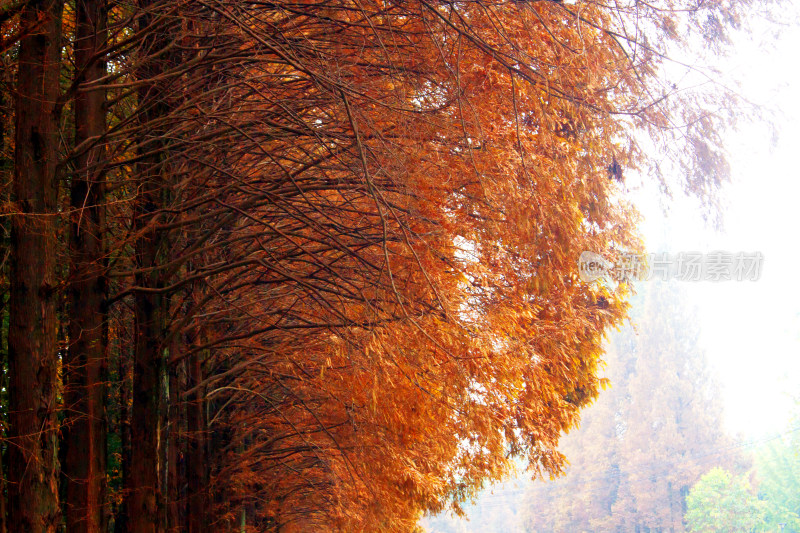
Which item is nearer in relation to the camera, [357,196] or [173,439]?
[357,196]

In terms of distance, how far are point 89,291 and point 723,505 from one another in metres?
40.4

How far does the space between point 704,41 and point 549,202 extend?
5.18ft

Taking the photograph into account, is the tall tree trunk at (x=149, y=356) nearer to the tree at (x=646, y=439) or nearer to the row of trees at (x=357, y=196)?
the row of trees at (x=357, y=196)

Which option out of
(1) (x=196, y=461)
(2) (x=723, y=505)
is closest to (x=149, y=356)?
(1) (x=196, y=461)

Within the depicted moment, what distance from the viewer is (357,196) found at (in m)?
6.34

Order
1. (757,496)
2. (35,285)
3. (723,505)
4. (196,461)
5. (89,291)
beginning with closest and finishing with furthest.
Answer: (35,285) < (89,291) < (196,461) < (723,505) < (757,496)

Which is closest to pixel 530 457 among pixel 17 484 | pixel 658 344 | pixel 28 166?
pixel 17 484

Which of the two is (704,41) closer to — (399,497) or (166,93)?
(166,93)

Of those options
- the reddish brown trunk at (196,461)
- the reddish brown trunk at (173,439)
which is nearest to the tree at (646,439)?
the reddish brown trunk at (196,461)

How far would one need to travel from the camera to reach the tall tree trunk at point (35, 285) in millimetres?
4730

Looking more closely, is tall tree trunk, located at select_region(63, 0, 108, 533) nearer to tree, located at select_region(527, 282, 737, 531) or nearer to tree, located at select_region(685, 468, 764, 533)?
tree, located at select_region(685, 468, 764, 533)

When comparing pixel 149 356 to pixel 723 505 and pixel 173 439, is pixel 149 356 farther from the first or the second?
pixel 723 505

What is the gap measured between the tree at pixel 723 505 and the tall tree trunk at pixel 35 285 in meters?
40.3

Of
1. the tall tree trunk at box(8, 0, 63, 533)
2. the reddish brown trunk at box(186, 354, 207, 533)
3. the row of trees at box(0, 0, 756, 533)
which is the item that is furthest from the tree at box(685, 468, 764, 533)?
the tall tree trunk at box(8, 0, 63, 533)
